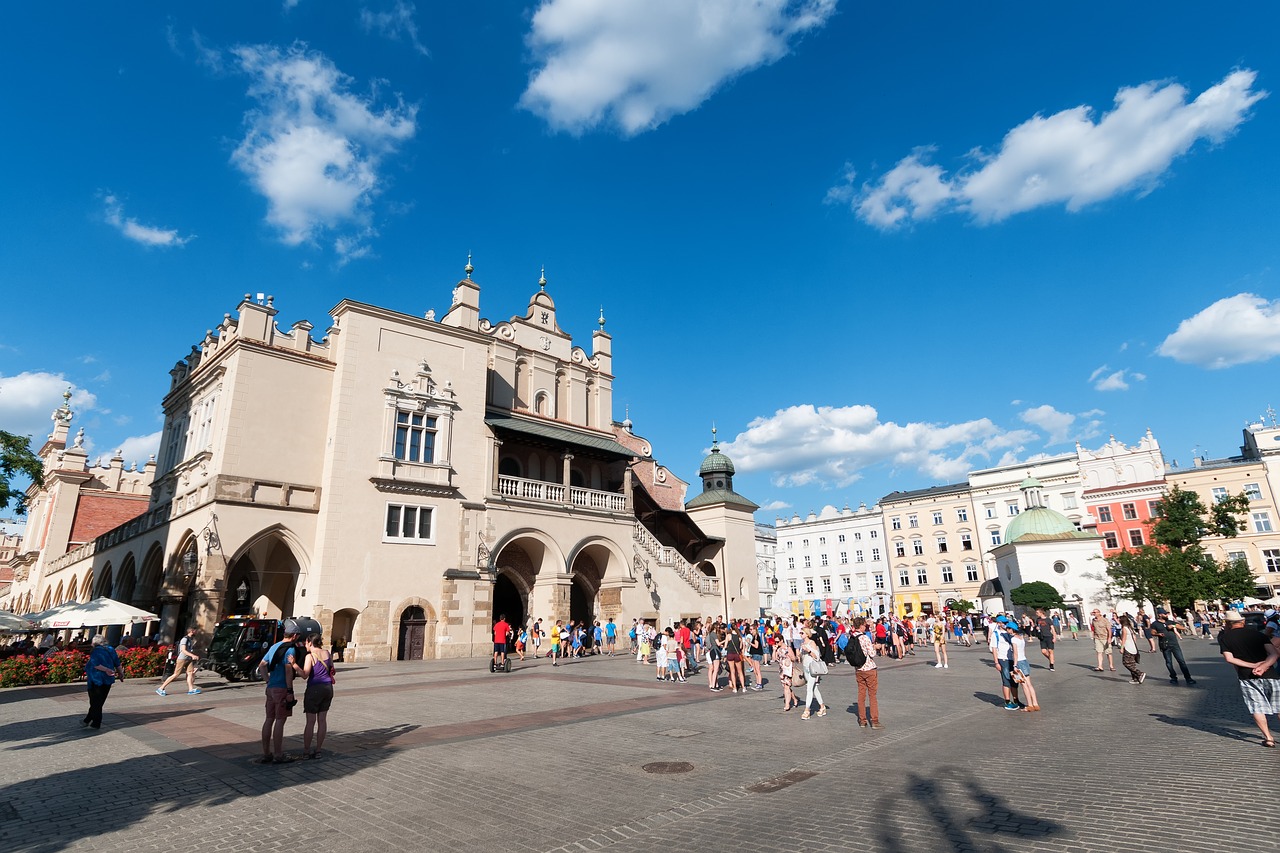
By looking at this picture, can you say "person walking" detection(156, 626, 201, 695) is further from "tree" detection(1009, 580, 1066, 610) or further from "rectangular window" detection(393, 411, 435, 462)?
"tree" detection(1009, 580, 1066, 610)

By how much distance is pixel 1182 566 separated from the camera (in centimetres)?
4288

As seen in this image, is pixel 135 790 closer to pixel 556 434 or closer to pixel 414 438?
pixel 414 438

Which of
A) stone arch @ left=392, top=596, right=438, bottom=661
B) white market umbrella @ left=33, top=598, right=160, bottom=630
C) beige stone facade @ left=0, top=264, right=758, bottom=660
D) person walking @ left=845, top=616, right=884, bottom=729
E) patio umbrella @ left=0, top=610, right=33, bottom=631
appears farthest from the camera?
stone arch @ left=392, top=596, right=438, bottom=661

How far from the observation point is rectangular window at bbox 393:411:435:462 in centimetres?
2909

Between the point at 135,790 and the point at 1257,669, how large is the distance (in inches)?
563

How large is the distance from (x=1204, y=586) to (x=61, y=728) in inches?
2143

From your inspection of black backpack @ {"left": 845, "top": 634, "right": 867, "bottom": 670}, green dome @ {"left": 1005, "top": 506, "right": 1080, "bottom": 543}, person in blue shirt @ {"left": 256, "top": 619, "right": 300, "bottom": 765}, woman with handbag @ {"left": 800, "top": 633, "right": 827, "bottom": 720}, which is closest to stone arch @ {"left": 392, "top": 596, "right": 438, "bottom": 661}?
person in blue shirt @ {"left": 256, "top": 619, "right": 300, "bottom": 765}

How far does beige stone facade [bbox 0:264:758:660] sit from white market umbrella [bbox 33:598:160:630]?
1868 millimetres

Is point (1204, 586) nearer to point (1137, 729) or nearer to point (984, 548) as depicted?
point (984, 548)

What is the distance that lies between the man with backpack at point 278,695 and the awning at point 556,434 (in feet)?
74.1

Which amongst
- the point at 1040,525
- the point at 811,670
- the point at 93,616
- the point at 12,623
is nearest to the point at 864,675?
the point at 811,670

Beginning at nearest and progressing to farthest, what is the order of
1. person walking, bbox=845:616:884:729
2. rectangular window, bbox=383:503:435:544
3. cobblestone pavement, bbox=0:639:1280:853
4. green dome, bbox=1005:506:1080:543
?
cobblestone pavement, bbox=0:639:1280:853 < person walking, bbox=845:616:884:729 < rectangular window, bbox=383:503:435:544 < green dome, bbox=1005:506:1080:543

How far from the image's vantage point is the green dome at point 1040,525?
5506cm

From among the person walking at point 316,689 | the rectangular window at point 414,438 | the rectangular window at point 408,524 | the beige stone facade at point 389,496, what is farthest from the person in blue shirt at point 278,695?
the rectangular window at point 414,438
